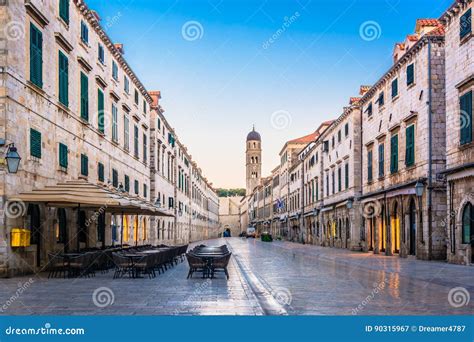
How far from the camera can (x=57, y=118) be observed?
21641 millimetres

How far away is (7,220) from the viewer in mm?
17000

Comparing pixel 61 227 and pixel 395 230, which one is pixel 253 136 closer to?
pixel 395 230

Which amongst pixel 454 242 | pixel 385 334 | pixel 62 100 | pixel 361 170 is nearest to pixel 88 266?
pixel 62 100

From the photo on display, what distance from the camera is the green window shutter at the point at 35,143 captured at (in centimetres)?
1898

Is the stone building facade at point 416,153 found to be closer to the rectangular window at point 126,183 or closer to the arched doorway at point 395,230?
the arched doorway at point 395,230

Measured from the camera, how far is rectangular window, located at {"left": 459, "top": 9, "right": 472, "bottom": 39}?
71.9ft

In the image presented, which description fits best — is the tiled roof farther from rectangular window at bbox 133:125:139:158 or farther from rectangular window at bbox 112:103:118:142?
rectangular window at bbox 133:125:139:158

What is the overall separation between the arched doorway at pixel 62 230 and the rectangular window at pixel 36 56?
17.2 ft

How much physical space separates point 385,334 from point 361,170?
32.7m

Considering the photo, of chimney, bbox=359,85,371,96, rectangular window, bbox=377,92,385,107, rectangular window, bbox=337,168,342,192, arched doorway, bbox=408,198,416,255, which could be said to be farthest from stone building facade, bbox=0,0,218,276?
chimney, bbox=359,85,371,96

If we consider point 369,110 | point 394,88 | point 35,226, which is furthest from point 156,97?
point 35,226

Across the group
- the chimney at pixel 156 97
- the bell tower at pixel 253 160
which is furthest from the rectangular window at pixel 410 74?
the bell tower at pixel 253 160

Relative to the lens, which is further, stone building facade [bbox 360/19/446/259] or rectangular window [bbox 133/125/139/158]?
rectangular window [bbox 133/125/139/158]

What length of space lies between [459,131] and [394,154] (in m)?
8.75
